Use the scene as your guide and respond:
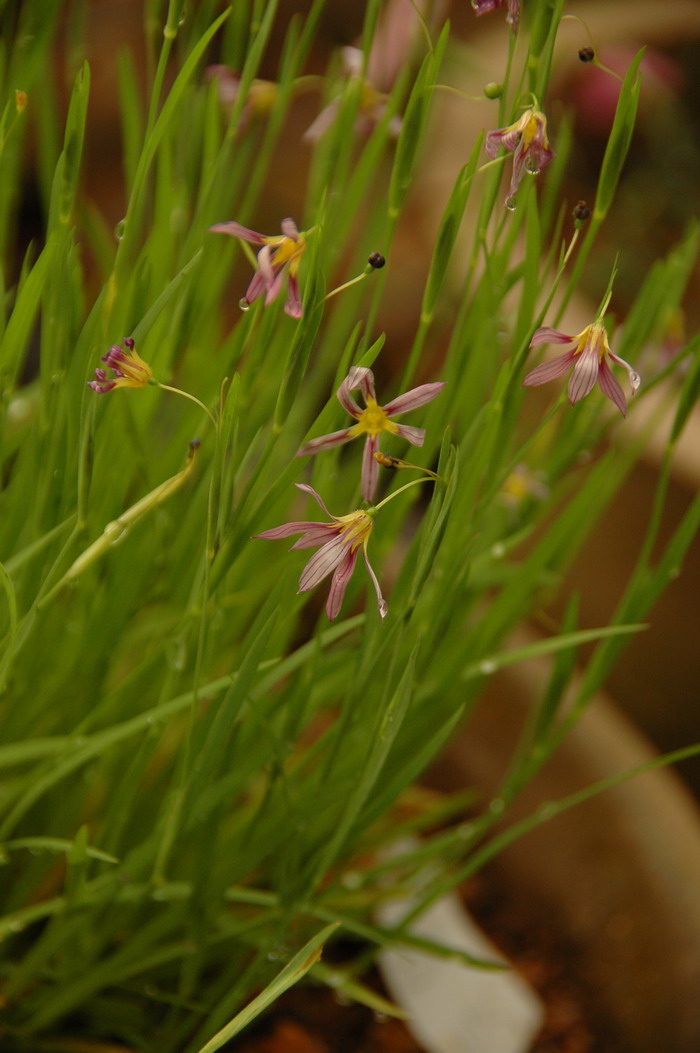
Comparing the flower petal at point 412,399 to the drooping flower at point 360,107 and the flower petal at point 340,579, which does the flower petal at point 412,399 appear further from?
the drooping flower at point 360,107

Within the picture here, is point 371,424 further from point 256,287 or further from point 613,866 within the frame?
point 613,866

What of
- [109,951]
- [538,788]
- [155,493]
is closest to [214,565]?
[155,493]

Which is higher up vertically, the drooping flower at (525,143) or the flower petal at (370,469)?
the drooping flower at (525,143)

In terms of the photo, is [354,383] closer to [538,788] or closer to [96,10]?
[538,788]

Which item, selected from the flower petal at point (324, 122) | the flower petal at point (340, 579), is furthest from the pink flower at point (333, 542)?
the flower petal at point (324, 122)

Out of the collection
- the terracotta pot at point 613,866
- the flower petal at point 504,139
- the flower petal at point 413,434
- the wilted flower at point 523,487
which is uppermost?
the flower petal at point 504,139

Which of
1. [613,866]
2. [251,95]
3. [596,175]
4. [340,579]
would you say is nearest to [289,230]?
[340,579]

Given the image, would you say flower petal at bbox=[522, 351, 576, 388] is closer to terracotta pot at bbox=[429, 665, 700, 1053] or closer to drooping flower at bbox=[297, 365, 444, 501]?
drooping flower at bbox=[297, 365, 444, 501]

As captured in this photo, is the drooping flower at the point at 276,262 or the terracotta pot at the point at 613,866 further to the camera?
the terracotta pot at the point at 613,866
